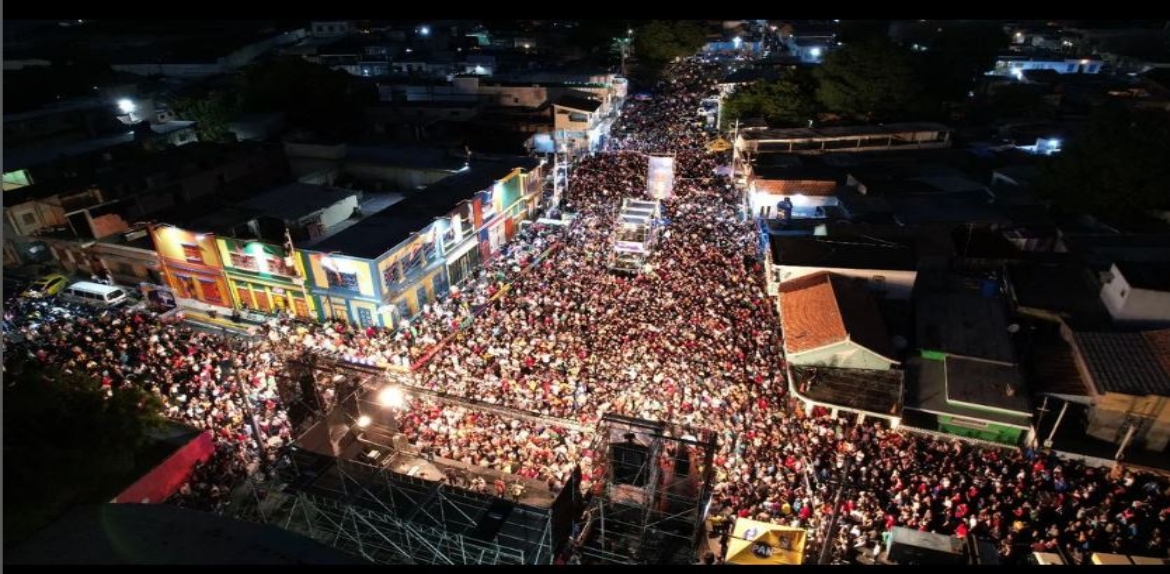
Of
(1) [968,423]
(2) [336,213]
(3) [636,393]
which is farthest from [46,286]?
(1) [968,423]

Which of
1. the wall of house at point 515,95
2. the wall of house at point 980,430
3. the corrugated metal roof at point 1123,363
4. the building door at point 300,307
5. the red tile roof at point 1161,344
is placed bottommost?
the wall of house at point 980,430

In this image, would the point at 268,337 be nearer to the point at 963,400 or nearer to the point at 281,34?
the point at 963,400

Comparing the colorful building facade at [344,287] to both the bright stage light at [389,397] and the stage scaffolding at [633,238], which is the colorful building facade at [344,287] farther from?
the stage scaffolding at [633,238]

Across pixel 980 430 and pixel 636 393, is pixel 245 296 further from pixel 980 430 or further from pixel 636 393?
pixel 980 430

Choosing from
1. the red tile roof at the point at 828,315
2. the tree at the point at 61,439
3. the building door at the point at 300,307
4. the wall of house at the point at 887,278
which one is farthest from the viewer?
the building door at the point at 300,307

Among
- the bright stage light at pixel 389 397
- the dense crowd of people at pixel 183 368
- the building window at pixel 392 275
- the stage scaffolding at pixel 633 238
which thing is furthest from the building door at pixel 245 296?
the stage scaffolding at pixel 633 238

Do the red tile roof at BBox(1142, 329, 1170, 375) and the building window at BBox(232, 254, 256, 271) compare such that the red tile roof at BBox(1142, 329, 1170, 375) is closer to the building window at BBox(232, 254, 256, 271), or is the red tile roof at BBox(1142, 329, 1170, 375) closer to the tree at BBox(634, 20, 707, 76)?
the building window at BBox(232, 254, 256, 271)
